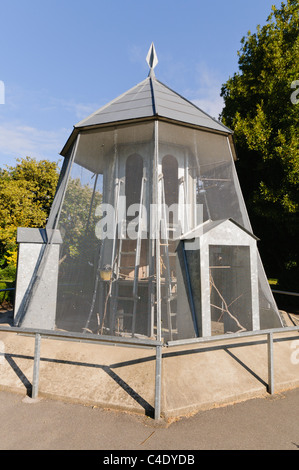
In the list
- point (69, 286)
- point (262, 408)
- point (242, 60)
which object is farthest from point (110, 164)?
point (242, 60)

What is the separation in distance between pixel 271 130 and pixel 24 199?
692 inches

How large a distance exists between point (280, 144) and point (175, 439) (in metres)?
10.7

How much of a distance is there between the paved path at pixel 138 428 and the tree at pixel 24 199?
15.1 meters

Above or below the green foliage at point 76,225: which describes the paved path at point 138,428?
below

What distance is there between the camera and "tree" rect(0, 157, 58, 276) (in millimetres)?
20367

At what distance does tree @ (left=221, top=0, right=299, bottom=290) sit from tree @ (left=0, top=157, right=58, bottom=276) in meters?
13.7

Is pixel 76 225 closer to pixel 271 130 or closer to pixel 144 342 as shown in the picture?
pixel 144 342

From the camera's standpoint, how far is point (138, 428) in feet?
10.4

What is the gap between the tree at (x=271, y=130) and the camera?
10648 mm

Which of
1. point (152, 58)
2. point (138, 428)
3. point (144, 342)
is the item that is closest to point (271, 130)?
point (152, 58)

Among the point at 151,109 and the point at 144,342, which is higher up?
the point at 151,109
